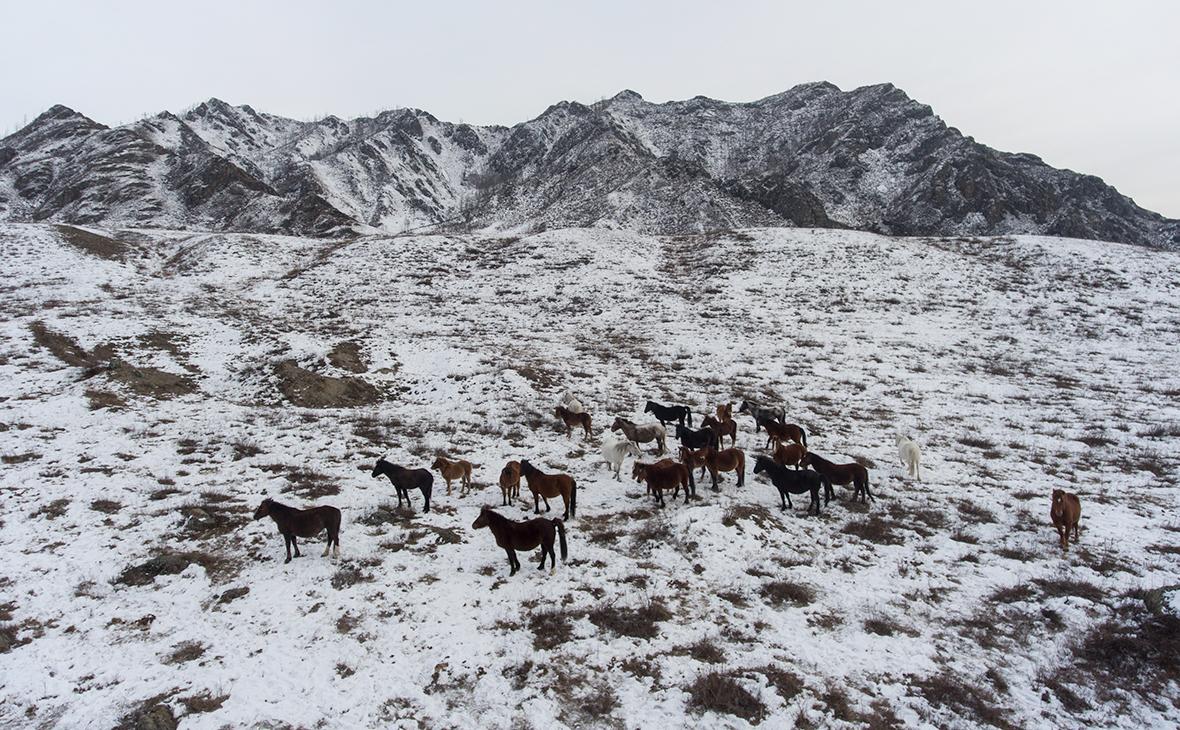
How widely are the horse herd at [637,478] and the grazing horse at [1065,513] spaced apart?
2 centimetres

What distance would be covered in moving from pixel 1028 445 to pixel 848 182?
134028 millimetres

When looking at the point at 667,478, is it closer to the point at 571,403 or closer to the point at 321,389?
the point at 571,403

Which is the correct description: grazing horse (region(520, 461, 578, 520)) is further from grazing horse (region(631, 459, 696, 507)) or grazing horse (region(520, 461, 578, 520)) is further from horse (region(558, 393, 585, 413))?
horse (region(558, 393, 585, 413))

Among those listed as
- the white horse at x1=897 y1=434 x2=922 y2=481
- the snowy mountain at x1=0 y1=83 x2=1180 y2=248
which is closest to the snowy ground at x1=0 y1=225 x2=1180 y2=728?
the white horse at x1=897 y1=434 x2=922 y2=481

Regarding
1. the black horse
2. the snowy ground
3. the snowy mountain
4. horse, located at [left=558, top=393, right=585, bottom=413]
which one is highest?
Answer: the snowy mountain

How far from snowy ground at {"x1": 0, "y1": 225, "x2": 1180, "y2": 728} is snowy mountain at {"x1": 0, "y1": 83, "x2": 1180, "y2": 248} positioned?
70007 mm

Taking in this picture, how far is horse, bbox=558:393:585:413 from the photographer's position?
18297mm

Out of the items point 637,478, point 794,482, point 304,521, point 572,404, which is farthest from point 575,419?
point 304,521

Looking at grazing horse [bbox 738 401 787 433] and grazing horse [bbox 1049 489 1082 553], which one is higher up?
grazing horse [bbox 738 401 787 433]

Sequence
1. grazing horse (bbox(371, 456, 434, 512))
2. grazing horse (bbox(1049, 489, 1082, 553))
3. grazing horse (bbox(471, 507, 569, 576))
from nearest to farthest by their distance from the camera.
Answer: grazing horse (bbox(471, 507, 569, 576)), grazing horse (bbox(1049, 489, 1082, 553)), grazing horse (bbox(371, 456, 434, 512))

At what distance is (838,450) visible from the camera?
16.9 metres

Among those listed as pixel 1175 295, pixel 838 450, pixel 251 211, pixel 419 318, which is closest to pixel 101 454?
pixel 838 450

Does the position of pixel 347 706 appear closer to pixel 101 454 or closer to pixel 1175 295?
pixel 101 454

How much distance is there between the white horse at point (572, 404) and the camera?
60.0 ft
